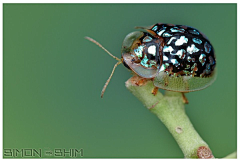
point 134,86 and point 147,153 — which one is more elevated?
point 134,86

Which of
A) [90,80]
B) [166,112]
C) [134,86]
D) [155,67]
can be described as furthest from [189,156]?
[90,80]

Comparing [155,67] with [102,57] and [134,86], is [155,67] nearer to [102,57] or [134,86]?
[134,86]

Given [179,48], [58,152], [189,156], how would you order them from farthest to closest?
[58,152] → [179,48] → [189,156]

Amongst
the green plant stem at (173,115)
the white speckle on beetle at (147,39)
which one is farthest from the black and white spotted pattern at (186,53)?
the green plant stem at (173,115)

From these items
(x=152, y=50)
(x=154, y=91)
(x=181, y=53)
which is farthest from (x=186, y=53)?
(x=154, y=91)

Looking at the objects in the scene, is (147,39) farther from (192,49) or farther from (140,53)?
(192,49)

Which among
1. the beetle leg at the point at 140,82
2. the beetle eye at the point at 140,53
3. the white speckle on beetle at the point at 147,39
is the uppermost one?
the white speckle on beetle at the point at 147,39

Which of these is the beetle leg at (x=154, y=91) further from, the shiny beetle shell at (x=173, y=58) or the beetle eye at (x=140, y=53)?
the beetle eye at (x=140, y=53)
